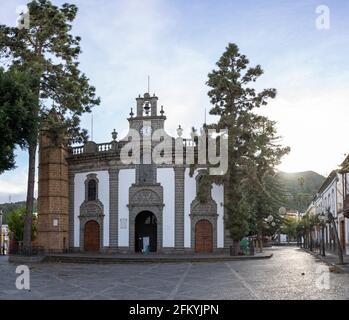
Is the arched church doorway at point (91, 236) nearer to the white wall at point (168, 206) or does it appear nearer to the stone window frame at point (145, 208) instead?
the stone window frame at point (145, 208)

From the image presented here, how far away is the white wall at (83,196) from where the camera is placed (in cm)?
3538

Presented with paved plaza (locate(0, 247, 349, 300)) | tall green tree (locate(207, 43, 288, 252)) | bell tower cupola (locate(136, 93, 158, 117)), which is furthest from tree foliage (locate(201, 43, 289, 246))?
paved plaza (locate(0, 247, 349, 300))

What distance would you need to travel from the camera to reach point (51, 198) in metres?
34.5

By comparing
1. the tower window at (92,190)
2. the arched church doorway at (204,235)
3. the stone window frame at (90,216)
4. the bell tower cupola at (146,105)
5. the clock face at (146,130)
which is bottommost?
the arched church doorway at (204,235)

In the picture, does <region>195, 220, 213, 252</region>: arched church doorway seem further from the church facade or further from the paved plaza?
the paved plaza

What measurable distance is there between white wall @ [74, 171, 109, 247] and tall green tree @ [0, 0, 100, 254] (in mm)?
4893

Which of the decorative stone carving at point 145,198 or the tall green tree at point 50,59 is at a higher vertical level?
the tall green tree at point 50,59

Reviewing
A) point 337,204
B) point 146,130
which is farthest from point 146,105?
point 337,204

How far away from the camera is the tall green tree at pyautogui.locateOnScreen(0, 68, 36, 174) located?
17922 mm

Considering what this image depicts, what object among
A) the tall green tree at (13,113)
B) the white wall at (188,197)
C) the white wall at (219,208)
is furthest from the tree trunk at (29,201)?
the white wall at (219,208)

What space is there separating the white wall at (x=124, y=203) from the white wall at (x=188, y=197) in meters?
3.89

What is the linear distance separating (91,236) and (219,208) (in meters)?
9.82

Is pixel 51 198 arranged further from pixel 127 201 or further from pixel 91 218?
pixel 127 201
